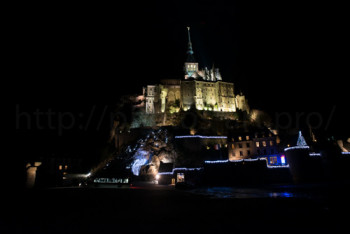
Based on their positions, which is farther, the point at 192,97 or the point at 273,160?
the point at 192,97

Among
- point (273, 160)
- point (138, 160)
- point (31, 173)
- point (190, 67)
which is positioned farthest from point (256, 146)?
point (190, 67)

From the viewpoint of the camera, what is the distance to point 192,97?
75188mm

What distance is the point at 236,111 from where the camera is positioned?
249 feet

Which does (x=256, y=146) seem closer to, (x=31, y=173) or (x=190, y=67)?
(x=31, y=173)

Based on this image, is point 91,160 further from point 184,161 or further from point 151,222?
point 151,222

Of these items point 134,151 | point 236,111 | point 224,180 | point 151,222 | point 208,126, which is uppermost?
point 236,111

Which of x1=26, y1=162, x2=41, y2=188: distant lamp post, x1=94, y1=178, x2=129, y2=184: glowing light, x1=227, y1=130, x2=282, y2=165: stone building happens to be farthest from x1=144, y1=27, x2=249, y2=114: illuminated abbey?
x1=26, y1=162, x2=41, y2=188: distant lamp post

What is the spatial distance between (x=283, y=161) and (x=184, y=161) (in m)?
21.0

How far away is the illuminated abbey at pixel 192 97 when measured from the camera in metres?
74.5

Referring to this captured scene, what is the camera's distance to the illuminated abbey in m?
74.5

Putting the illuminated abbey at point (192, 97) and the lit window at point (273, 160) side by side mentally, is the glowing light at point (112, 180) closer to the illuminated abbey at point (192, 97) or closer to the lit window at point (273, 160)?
the lit window at point (273, 160)

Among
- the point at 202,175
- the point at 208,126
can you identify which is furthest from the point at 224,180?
the point at 208,126

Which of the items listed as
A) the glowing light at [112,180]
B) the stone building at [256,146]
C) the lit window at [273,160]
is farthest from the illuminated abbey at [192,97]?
the glowing light at [112,180]

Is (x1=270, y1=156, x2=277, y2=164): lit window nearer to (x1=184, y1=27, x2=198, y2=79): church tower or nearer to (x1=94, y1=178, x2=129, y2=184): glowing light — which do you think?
(x1=94, y1=178, x2=129, y2=184): glowing light
